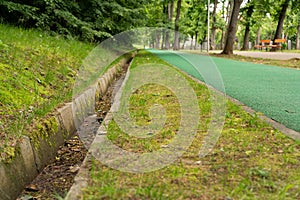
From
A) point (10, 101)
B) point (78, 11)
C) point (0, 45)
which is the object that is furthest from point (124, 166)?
point (78, 11)

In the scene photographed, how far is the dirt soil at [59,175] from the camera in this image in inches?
85.8

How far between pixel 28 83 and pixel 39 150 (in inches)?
54.3

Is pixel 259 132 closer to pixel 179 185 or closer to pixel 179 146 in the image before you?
pixel 179 146

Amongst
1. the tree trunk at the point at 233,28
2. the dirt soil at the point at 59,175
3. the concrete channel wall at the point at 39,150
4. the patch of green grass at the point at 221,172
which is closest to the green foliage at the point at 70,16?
the tree trunk at the point at 233,28

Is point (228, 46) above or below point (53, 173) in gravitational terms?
above

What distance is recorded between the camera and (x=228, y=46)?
15.5 metres

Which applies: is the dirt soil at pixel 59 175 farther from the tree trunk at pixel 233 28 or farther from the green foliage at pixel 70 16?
the tree trunk at pixel 233 28

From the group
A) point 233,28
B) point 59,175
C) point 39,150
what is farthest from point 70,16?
point 233,28

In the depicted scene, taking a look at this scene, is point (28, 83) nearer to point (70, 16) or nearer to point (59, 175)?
point (59, 175)

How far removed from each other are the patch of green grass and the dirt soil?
1.27 feet

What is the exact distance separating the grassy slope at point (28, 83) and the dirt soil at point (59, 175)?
0.36 meters

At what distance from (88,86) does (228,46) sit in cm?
1208

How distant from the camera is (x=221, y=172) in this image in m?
1.88

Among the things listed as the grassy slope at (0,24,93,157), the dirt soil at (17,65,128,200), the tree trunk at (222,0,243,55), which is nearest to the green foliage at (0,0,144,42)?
the grassy slope at (0,24,93,157)
